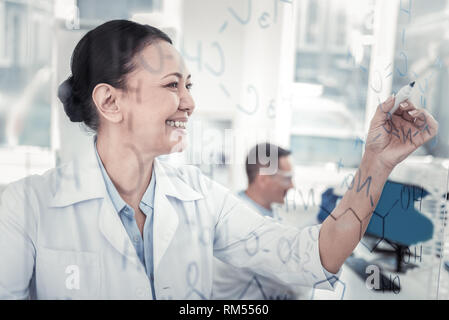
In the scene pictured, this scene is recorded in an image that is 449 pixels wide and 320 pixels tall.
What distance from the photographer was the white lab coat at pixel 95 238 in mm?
494

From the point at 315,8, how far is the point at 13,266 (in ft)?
1.90

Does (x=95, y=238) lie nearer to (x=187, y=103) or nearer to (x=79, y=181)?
(x=79, y=181)

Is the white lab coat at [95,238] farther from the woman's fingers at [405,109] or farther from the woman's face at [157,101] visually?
the woman's fingers at [405,109]

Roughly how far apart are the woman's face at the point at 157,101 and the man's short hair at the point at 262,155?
0.11 metres

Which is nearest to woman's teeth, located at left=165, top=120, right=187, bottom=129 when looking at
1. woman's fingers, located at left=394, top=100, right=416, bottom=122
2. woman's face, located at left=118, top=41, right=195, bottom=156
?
woman's face, located at left=118, top=41, right=195, bottom=156

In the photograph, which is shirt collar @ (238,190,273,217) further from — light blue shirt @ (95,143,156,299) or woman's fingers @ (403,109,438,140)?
woman's fingers @ (403,109,438,140)

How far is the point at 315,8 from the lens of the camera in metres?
0.52

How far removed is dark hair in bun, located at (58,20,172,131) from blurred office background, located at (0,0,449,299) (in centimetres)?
1

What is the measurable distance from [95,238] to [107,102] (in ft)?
0.65

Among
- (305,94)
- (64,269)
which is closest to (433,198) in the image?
(305,94)

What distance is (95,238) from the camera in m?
0.50

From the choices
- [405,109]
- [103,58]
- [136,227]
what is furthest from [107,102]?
[405,109]

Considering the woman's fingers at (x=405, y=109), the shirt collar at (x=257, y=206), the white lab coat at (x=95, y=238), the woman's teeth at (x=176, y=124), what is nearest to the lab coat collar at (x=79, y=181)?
the white lab coat at (x=95, y=238)

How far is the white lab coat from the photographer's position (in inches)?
19.5
